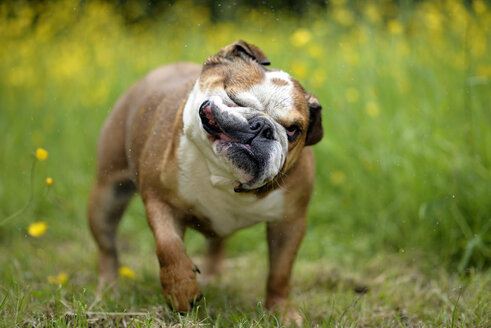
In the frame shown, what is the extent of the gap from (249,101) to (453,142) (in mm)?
2570

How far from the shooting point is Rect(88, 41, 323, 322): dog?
257 cm

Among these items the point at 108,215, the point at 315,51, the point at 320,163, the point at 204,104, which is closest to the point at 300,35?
the point at 315,51

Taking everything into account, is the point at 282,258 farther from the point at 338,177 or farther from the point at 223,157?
the point at 338,177

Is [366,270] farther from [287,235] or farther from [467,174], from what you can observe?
[287,235]

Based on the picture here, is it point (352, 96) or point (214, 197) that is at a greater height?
point (214, 197)

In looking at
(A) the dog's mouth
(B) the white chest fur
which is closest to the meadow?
(B) the white chest fur

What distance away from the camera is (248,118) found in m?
2.56

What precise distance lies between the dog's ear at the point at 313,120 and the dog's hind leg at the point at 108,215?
1424 mm

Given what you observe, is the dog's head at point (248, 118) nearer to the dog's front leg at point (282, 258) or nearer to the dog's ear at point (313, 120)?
the dog's ear at point (313, 120)

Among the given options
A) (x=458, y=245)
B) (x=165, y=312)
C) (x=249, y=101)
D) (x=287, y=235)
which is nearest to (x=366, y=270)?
(x=458, y=245)

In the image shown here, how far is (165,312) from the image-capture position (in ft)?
9.66

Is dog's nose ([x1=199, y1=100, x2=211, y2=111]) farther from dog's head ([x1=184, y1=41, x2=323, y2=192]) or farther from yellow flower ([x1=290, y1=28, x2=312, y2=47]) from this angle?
yellow flower ([x1=290, y1=28, x2=312, y2=47])

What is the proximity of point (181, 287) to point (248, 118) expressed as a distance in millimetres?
911

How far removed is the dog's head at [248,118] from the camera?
2.52 m
